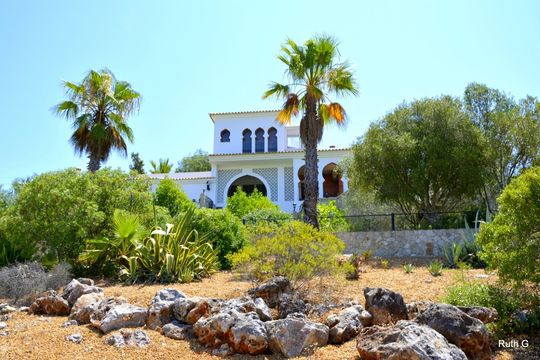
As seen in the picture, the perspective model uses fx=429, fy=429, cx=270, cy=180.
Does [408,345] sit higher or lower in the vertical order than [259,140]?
lower

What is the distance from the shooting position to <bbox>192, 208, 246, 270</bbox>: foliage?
11480 mm

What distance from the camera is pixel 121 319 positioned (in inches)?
233

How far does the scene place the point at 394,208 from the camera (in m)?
17.4

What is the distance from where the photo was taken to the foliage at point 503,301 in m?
5.41

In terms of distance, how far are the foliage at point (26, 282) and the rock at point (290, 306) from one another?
4.85 metres

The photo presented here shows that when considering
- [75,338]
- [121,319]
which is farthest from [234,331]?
[75,338]

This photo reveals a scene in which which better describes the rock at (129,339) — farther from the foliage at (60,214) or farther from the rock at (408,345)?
the foliage at (60,214)

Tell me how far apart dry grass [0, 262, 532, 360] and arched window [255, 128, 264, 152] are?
2043 centimetres

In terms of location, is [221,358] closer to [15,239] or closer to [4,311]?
[4,311]

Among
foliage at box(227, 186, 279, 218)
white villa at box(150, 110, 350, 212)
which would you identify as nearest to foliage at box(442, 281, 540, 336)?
foliage at box(227, 186, 279, 218)

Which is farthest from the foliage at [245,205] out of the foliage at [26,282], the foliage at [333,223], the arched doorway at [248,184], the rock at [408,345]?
the rock at [408,345]

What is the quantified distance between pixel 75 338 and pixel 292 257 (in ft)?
11.0

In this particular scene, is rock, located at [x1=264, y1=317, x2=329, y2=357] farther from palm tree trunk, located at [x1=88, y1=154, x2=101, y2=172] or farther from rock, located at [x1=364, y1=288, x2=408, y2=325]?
palm tree trunk, located at [x1=88, y1=154, x2=101, y2=172]

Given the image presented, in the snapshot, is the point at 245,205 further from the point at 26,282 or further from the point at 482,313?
the point at 482,313
